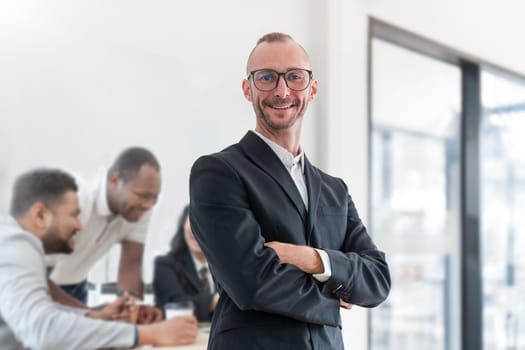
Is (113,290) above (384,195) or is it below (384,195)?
below

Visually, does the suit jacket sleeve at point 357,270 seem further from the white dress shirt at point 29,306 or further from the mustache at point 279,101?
the white dress shirt at point 29,306

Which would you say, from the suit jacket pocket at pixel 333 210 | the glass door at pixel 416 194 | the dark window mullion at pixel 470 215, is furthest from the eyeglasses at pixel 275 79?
the dark window mullion at pixel 470 215

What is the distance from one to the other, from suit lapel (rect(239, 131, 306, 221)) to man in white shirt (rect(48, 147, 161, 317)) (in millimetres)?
864

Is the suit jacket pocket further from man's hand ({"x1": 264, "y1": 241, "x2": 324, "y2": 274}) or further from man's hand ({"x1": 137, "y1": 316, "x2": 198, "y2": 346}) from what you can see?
man's hand ({"x1": 137, "y1": 316, "x2": 198, "y2": 346})

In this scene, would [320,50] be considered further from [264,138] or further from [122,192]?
[264,138]

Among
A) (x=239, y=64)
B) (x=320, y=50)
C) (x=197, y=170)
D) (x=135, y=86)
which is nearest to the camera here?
(x=197, y=170)

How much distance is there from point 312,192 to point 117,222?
98 cm

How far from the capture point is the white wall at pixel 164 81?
1.95 m

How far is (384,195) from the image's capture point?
330 centimetres

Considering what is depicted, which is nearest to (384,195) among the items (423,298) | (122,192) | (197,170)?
(423,298)

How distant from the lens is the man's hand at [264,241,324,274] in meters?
1.26

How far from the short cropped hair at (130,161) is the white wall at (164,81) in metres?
0.03

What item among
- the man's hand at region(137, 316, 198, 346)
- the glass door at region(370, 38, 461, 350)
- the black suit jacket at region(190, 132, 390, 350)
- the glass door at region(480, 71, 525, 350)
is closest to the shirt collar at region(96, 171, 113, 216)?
the man's hand at region(137, 316, 198, 346)

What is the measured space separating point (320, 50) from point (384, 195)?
3.01 ft
